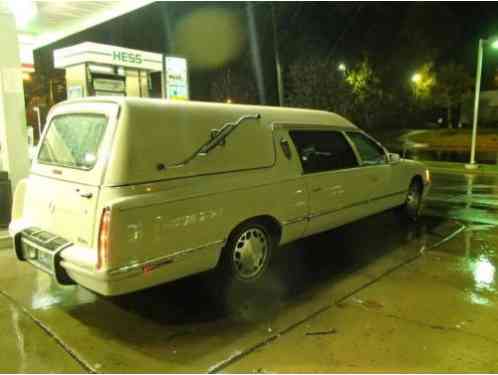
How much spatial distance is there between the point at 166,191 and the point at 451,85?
138 feet

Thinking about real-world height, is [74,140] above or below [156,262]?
above

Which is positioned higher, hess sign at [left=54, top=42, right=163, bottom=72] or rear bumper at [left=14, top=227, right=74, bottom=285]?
hess sign at [left=54, top=42, right=163, bottom=72]

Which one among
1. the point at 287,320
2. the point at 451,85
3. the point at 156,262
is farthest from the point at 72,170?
the point at 451,85

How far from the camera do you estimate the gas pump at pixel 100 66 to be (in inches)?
371

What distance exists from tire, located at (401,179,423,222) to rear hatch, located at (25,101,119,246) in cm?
535

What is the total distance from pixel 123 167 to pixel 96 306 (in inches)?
62.3

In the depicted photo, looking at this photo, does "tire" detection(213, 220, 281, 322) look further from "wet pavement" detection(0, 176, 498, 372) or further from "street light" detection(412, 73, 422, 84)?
"street light" detection(412, 73, 422, 84)

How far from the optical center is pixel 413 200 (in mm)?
7355

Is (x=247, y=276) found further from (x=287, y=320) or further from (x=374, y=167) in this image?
(x=374, y=167)

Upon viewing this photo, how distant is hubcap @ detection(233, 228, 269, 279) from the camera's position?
429 cm

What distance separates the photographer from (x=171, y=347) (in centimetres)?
330

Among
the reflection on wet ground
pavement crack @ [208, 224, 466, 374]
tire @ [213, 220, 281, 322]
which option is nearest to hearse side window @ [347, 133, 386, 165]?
pavement crack @ [208, 224, 466, 374]

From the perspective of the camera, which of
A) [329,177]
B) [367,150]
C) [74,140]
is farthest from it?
[367,150]

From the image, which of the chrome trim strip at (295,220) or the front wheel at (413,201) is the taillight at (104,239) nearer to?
the chrome trim strip at (295,220)
